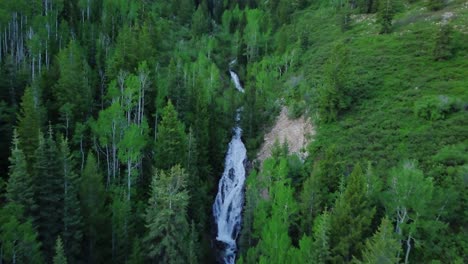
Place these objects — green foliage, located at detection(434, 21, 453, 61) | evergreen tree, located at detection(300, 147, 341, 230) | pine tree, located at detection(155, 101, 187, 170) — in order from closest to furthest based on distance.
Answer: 1. evergreen tree, located at detection(300, 147, 341, 230)
2. pine tree, located at detection(155, 101, 187, 170)
3. green foliage, located at detection(434, 21, 453, 61)

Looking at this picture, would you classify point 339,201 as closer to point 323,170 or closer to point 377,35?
point 323,170

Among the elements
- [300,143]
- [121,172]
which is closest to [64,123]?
[121,172]

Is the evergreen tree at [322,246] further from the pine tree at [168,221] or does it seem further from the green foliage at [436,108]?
the green foliage at [436,108]

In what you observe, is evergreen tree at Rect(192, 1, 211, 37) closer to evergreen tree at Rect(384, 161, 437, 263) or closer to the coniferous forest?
the coniferous forest

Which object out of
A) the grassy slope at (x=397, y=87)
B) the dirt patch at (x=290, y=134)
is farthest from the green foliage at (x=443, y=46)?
the dirt patch at (x=290, y=134)

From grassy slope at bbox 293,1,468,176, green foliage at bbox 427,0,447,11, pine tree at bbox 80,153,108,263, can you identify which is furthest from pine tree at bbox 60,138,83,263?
green foliage at bbox 427,0,447,11

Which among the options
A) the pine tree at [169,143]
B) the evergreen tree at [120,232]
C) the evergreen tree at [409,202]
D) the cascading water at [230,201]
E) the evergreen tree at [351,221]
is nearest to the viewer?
the evergreen tree at [409,202]
